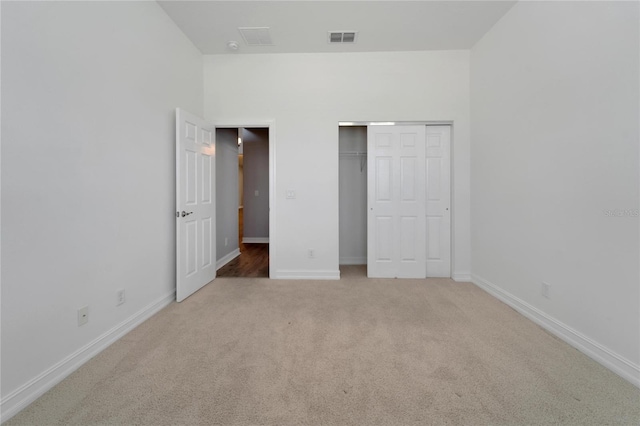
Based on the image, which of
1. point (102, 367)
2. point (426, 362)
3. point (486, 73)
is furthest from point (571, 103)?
point (102, 367)

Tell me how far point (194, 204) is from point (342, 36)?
2632 mm

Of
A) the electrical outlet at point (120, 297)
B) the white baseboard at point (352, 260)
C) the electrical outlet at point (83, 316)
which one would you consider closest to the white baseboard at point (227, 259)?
the electrical outlet at point (120, 297)

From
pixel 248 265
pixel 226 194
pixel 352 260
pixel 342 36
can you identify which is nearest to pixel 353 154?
pixel 342 36

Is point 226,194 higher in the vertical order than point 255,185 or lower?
lower

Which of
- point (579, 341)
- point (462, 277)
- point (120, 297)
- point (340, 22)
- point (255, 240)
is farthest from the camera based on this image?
point (255, 240)

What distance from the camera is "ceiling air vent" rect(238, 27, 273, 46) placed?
2799 mm

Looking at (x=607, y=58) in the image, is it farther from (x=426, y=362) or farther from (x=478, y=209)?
(x=426, y=362)

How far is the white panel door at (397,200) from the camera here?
11.0ft

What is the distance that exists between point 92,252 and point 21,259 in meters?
0.42

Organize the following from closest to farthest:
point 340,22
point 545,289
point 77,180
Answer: point 77,180, point 545,289, point 340,22

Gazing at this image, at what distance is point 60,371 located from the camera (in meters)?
1.51

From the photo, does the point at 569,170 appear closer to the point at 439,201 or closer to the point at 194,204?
the point at 439,201

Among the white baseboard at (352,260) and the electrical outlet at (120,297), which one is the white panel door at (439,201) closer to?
the white baseboard at (352,260)

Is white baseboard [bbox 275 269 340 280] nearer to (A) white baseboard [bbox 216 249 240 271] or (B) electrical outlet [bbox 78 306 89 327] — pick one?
(A) white baseboard [bbox 216 249 240 271]
